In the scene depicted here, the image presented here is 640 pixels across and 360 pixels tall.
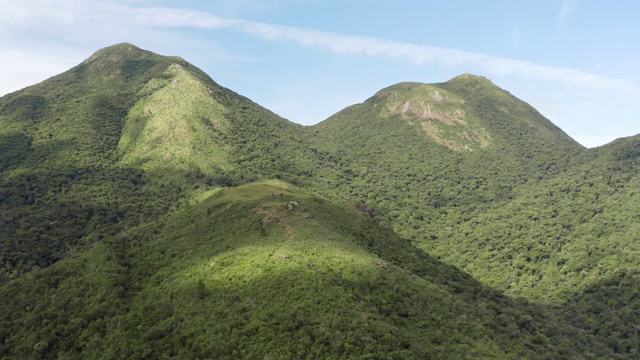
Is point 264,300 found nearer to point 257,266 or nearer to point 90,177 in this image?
point 257,266

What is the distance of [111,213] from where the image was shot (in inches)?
5591

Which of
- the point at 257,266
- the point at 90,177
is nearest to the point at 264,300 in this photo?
the point at 257,266

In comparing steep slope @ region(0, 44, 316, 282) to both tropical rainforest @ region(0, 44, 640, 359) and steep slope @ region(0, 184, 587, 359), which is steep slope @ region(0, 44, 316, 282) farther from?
steep slope @ region(0, 184, 587, 359)

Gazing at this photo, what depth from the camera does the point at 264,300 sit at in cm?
6844

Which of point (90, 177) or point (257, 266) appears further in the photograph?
point (90, 177)

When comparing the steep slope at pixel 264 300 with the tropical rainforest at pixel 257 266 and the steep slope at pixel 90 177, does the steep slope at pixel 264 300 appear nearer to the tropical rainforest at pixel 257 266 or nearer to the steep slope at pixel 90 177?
the tropical rainforest at pixel 257 266

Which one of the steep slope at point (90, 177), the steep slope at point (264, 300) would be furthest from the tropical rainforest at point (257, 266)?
the steep slope at point (90, 177)

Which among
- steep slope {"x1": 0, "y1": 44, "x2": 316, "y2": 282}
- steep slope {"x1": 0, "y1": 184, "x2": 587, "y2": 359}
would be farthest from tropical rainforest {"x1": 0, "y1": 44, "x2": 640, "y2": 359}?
steep slope {"x1": 0, "y1": 44, "x2": 316, "y2": 282}

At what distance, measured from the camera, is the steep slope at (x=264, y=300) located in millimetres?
61562

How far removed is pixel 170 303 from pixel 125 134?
145m

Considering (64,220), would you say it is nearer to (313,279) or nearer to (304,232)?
(304,232)

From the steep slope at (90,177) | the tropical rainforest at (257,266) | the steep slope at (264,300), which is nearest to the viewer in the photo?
the steep slope at (264,300)

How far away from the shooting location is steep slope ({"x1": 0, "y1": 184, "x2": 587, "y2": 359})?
6156 centimetres

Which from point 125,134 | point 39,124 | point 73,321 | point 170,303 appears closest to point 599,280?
point 170,303
